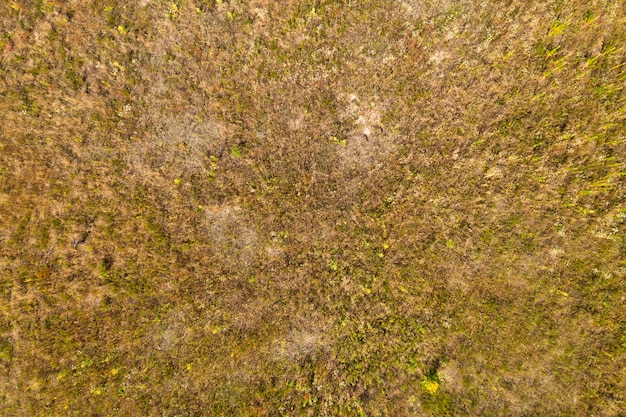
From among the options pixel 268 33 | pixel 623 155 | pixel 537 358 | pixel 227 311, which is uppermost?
pixel 268 33

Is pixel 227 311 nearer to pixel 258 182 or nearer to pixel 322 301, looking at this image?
pixel 322 301

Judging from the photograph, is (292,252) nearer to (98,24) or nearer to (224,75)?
(224,75)

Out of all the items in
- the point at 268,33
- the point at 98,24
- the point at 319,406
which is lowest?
the point at 319,406

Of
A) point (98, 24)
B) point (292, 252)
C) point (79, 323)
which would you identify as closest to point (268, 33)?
point (98, 24)

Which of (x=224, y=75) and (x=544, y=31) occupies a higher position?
(x=224, y=75)

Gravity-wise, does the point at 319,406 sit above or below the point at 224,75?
below

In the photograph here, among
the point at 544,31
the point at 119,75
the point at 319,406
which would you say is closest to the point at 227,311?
the point at 319,406
